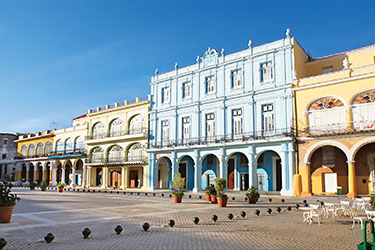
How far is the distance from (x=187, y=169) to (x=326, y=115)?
15.1m

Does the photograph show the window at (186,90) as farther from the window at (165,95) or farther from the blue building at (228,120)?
the window at (165,95)

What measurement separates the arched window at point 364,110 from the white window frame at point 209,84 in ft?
42.0

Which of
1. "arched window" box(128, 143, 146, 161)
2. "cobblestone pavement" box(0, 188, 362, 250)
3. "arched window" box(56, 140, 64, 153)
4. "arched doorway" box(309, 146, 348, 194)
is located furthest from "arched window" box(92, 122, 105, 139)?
"cobblestone pavement" box(0, 188, 362, 250)

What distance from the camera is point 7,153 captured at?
61094 mm

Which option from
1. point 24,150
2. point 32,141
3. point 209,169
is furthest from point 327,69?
point 24,150

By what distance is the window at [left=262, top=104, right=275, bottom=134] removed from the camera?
2842 centimetres

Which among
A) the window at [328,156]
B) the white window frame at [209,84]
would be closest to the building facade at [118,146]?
the white window frame at [209,84]

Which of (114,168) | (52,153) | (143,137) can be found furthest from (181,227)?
(52,153)

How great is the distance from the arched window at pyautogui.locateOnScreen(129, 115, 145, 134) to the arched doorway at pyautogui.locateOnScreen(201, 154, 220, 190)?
28.8 ft

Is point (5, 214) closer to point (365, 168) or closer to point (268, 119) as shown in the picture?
point (268, 119)

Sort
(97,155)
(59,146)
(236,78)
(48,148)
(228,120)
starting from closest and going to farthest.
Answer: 1. (228,120)
2. (236,78)
3. (97,155)
4. (59,146)
5. (48,148)

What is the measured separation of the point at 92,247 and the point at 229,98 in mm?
24623

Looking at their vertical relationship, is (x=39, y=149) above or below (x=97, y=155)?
above

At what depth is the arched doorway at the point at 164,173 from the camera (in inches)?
1477
